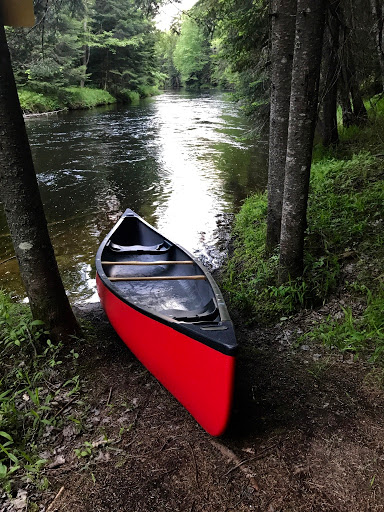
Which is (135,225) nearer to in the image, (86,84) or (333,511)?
(333,511)

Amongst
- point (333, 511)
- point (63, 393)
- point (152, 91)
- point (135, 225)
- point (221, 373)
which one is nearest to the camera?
point (333, 511)

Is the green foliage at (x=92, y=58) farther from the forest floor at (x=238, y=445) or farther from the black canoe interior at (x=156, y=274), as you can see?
the forest floor at (x=238, y=445)

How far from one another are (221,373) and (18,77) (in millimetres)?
26059

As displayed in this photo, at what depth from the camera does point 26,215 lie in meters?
3.11

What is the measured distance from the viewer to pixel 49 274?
3.35m

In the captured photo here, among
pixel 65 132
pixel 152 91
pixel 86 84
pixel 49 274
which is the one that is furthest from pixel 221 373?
pixel 152 91

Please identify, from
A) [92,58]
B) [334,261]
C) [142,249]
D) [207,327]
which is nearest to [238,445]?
[207,327]

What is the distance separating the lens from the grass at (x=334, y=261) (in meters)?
3.36

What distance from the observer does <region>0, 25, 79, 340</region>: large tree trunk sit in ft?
9.36

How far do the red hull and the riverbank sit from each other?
23036mm

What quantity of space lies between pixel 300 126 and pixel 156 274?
2794 mm

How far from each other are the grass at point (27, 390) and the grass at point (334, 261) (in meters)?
2.18

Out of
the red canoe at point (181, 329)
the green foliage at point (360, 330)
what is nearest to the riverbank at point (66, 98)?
the red canoe at point (181, 329)

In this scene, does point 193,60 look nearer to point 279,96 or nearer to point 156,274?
point 279,96
